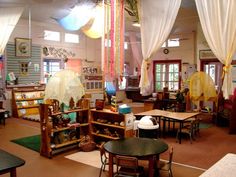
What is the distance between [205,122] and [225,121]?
71 cm

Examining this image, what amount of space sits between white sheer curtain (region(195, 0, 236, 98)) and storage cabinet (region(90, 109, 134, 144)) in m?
1.99

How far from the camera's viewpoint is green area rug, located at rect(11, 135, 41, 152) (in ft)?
18.4

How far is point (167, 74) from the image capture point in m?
12.5

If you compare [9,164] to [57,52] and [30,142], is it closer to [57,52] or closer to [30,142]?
[30,142]

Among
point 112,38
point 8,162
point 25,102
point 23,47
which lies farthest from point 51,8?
point 8,162

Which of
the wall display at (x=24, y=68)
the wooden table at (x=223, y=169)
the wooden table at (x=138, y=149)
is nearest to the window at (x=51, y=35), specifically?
the wall display at (x=24, y=68)

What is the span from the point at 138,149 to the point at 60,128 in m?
2.19

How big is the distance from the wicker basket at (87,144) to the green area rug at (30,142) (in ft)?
3.18

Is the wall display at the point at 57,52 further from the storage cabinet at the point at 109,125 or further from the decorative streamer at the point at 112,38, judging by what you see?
the decorative streamer at the point at 112,38

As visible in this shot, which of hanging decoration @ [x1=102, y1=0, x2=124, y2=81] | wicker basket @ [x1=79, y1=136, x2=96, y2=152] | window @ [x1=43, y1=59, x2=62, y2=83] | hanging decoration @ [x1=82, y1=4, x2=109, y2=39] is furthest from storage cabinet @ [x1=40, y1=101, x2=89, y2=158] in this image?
window @ [x1=43, y1=59, x2=62, y2=83]

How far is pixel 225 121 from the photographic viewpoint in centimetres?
801

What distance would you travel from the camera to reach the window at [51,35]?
33.3 feet

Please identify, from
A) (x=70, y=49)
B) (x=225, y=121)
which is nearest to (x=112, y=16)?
(x=225, y=121)

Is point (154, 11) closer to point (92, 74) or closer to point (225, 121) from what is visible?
point (225, 121)
